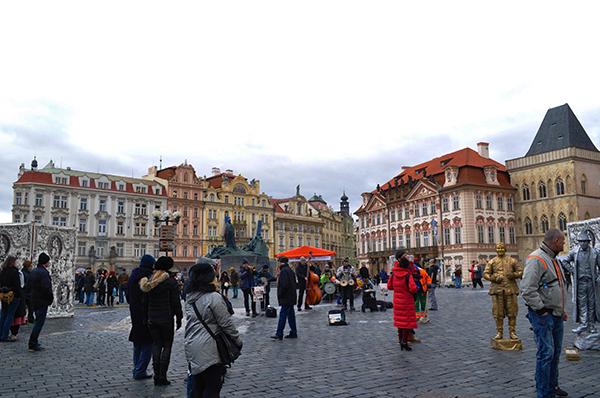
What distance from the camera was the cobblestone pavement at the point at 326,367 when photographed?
643 centimetres

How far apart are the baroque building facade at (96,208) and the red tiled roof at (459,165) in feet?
108

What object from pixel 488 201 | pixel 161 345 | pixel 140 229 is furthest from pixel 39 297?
pixel 140 229

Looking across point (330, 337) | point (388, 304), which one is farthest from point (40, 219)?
point (330, 337)

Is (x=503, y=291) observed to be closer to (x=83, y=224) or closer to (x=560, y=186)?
(x=560, y=186)

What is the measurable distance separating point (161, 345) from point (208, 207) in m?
67.6

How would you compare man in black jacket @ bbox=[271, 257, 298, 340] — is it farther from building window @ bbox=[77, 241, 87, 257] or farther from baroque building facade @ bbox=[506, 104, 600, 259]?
building window @ bbox=[77, 241, 87, 257]

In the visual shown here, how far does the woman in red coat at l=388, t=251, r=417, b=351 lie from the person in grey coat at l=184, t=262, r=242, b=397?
5399 mm

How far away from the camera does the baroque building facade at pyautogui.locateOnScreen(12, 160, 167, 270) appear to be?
5969 cm

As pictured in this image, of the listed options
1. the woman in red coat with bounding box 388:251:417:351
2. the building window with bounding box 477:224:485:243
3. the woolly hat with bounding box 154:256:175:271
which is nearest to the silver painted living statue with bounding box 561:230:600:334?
the woman in red coat with bounding box 388:251:417:351

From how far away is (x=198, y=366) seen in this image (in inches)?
176

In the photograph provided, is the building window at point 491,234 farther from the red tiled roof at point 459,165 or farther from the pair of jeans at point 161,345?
the pair of jeans at point 161,345

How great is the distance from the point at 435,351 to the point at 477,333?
271 cm

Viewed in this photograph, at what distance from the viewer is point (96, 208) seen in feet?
212

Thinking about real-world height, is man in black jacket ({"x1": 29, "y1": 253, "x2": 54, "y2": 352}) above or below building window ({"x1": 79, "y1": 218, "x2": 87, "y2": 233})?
below
